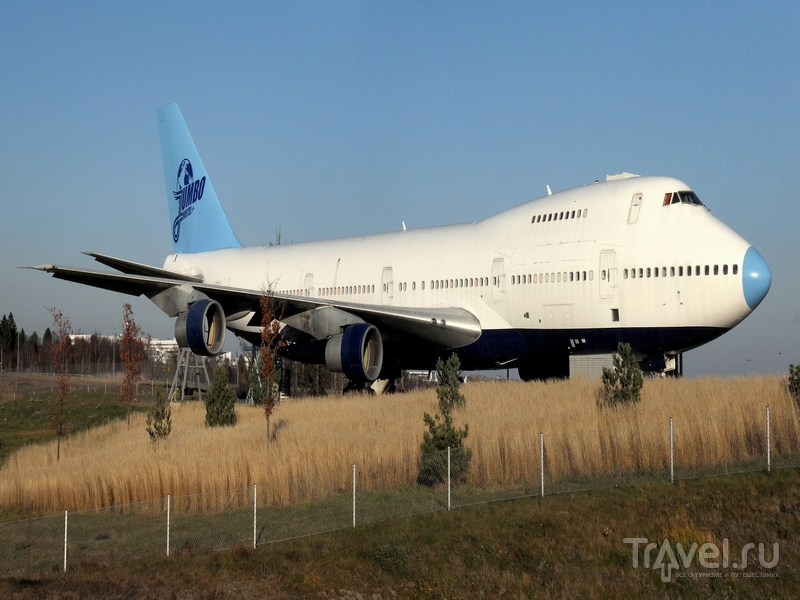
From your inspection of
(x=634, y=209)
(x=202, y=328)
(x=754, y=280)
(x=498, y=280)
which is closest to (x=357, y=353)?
(x=202, y=328)

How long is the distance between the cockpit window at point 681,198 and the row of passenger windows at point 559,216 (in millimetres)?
2293

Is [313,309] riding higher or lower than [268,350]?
higher

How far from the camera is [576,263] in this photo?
24.0 metres

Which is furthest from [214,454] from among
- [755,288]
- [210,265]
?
[210,265]

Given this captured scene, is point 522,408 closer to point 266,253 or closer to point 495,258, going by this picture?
point 495,258

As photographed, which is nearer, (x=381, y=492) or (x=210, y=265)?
→ (x=381, y=492)

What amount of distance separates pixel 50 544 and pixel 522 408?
39.9 feet

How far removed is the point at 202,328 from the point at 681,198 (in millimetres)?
14048

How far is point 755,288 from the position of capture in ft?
71.1

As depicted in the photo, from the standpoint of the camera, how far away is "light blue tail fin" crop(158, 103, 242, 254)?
1570 inches

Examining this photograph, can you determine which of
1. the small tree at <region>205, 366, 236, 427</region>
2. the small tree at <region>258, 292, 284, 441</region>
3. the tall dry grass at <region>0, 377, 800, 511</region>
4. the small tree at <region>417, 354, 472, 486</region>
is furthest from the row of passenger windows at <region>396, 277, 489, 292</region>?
the small tree at <region>417, 354, 472, 486</region>

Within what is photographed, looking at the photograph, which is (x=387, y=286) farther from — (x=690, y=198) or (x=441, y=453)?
(x=441, y=453)

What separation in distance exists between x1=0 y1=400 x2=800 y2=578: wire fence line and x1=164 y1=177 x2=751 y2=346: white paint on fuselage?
5.42m

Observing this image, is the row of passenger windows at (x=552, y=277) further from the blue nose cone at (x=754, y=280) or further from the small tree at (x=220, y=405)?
the small tree at (x=220, y=405)
